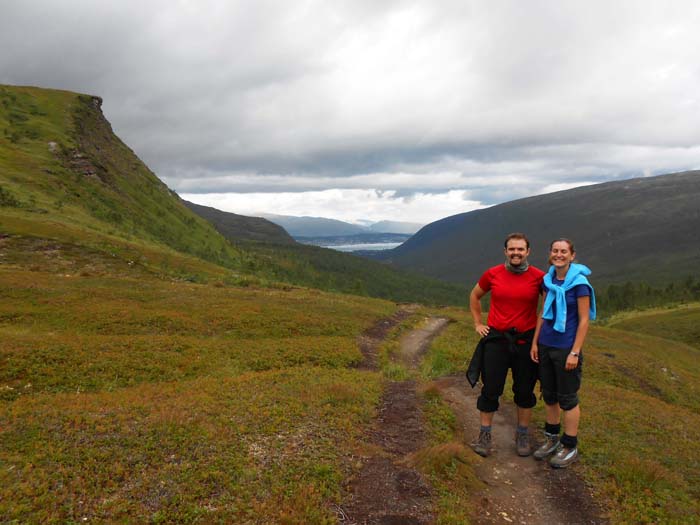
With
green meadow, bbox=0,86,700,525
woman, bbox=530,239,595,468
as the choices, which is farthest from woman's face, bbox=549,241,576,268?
green meadow, bbox=0,86,700,525

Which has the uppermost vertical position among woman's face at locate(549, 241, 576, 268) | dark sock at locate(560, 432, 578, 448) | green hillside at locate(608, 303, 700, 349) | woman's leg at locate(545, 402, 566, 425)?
woman's face at locate(549, 241, 576, 268)

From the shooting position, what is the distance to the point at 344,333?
30.2m

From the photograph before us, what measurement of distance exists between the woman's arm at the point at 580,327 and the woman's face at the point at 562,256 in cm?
89

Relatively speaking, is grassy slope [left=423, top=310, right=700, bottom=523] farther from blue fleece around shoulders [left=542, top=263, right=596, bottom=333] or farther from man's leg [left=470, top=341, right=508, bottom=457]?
blue fleece around shoulders [left=542, top=263, right=596, bottom=333]

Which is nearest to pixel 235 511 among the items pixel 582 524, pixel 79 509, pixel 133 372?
pixel 79 509

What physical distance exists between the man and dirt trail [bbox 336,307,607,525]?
151 cm

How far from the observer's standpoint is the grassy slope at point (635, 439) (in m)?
9.48

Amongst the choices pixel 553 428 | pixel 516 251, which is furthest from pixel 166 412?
pixel 553 428

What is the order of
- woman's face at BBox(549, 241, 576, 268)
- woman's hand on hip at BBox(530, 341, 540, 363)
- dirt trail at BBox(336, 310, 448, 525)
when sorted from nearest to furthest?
1. dirt trail at BBox(336, 310, 448, 525)
2. woman's face at BBox(549, 241, 576, 268)
3. woman's hand on hip at BBox(530, 341, 540, 363)

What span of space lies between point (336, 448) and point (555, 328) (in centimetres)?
646

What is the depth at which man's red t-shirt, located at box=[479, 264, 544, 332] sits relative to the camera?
10.2 m

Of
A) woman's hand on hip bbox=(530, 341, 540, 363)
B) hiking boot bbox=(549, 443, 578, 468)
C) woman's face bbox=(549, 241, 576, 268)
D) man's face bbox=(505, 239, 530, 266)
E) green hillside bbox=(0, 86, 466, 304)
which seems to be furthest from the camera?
green hillside bbox=(0, 86, 466, 304)

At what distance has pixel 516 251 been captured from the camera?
32.6 ft

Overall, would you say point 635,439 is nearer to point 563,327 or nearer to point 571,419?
point 571,419
